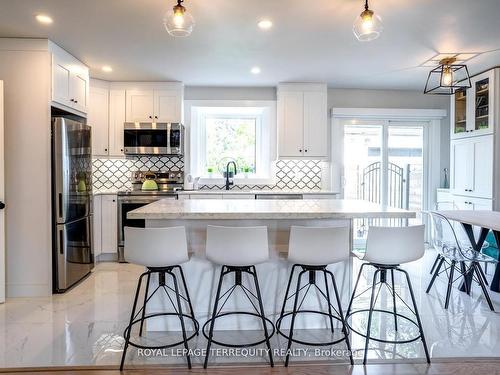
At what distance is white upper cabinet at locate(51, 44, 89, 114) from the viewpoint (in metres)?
3.44

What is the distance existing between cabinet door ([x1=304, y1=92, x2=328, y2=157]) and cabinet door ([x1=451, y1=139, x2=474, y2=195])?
6.09ft

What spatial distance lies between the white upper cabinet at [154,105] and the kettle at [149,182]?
31.1 inches

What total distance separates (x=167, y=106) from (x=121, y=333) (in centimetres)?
317

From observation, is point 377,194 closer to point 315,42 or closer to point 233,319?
point 315,42

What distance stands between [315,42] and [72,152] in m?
2.71

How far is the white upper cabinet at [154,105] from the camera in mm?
4766

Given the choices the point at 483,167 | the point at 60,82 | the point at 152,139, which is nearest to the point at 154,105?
the point at 152,139

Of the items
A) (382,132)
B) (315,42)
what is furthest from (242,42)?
(382,132)

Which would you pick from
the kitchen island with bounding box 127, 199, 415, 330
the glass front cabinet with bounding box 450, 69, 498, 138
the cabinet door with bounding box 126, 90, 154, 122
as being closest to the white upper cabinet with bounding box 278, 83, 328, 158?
the glass front cabinet with bounding box 450, 69, 498, 138

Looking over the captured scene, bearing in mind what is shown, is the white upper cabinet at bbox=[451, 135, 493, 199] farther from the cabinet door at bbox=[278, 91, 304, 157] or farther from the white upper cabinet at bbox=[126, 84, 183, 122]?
the white upper cabinet at bbox=[126, 84, 183, 122]

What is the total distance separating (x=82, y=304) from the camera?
3.16 m

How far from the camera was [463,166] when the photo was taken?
469 centimetres

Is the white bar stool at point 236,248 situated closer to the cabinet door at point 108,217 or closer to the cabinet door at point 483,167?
the cabinet door at point 108,217

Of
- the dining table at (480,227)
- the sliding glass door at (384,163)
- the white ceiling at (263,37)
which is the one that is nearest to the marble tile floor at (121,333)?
the dining table at (480,227)
